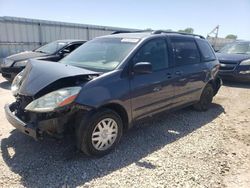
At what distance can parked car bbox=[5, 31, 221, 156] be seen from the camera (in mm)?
2996

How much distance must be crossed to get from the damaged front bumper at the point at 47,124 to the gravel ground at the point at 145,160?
50 centimetres

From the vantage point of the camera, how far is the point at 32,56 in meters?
8.00

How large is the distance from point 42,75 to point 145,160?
6.12 feet

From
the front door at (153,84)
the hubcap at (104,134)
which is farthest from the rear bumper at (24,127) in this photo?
the front door at (153,84)

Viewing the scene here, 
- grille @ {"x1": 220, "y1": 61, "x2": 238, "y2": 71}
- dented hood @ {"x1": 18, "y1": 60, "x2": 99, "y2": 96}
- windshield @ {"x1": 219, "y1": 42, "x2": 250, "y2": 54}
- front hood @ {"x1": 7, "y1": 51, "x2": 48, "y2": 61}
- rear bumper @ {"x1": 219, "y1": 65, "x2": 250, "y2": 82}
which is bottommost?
rear bumper @ {"x1": 219, "y1": 65, "x2": 250, "y2": 82}

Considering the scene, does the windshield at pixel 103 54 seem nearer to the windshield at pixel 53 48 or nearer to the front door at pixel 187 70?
the front door at pixel 187 70

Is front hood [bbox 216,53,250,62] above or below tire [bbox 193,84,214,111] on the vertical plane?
above

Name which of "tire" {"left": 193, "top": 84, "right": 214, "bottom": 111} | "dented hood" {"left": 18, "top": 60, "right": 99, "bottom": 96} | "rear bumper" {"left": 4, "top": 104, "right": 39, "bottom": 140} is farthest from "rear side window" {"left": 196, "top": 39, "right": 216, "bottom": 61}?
"rear bumper" {"left": 4, "top": 104, "right": 39, "bottom": 140}

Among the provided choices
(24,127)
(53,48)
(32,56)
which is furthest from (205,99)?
(32,56)

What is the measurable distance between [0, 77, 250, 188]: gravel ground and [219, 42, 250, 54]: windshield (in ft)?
20.8

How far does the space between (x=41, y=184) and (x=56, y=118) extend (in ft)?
2.58

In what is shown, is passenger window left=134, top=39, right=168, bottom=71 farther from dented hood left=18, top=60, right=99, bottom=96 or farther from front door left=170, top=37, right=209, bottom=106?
dented hood left=18, top=60, right=99, bottom=96

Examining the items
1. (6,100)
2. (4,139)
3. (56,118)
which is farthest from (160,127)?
(6,100)

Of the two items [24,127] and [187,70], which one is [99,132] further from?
[187,70]
